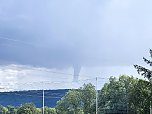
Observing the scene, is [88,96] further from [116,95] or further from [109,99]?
[116,95]

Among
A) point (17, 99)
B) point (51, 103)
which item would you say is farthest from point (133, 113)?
point (17, 99)

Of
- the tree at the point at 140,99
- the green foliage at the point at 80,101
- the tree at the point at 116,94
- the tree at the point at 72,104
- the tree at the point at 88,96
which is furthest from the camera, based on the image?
the tree at the point at 72,104

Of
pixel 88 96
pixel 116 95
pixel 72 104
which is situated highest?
pixel 88 96

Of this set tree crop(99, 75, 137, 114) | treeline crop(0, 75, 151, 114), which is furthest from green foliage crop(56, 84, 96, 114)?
tree crop(99, 75, 137, 114)

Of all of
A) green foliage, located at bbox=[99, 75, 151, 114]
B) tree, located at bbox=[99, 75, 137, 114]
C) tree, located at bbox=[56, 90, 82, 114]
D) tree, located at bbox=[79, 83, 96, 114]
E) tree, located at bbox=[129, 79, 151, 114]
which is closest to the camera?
tree, located at bbox=[129, 79, 151, 114]

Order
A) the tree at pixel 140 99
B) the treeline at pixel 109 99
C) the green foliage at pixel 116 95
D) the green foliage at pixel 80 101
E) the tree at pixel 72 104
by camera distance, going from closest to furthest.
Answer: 1. the tree at pixel 140 99
2. the treeline at pixel 109 99
3. the green foliage at pixel 116 95
4. the green foliage at pixel 80 101
5. the tree at pixel 72 104

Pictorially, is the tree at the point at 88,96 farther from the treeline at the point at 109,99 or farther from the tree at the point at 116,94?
the tree at the point at 116,94

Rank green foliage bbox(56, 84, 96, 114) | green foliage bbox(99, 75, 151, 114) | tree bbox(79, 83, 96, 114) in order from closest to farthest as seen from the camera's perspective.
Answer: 1. green foliage bbox(99, 75, 151, 114)
2. tree bbox(79, 83, 96, 114)
3. green foliage bbox(56, 84, 96, 114)

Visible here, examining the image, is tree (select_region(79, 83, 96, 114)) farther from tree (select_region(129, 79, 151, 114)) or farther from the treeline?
tree (select_region(129, 79, 151, 114))

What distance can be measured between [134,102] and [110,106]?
42.3ft

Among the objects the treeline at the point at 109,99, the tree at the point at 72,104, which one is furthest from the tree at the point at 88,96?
the tree at the point at 72,104

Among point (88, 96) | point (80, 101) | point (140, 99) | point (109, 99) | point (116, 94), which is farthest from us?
point (80, 101)

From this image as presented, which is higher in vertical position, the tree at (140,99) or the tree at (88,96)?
the tree at (88,96)

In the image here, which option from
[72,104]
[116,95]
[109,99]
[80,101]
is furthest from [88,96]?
[116,95]
